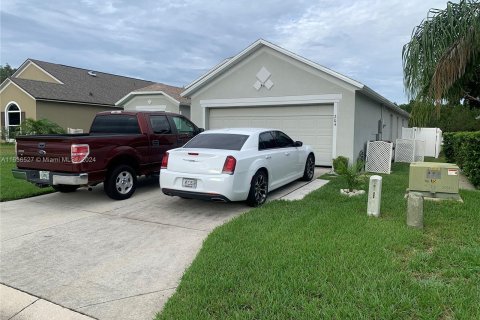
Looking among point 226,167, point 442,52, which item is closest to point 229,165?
point 226,167

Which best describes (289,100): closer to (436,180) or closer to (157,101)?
(436,180)

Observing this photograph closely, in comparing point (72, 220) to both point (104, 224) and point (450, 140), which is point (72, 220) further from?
point (450, 140)

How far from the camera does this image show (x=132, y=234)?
555 centimetres

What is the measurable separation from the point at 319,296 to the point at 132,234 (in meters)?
3.32

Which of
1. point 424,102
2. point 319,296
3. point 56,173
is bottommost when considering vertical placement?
point 319,296

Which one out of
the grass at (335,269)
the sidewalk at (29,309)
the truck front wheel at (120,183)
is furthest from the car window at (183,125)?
the sidewalk at (29,309)

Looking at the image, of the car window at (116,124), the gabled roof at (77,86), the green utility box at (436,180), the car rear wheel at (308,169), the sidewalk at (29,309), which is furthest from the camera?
the gabled roof at (77,86)

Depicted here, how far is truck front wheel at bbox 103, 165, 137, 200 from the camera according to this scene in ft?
24.5

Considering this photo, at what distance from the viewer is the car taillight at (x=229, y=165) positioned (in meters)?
6.27

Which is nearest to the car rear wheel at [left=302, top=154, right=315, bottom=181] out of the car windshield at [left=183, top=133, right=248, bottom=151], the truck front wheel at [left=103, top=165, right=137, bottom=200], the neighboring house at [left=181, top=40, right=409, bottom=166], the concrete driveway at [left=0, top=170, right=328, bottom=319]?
the concrete driveway at [left=0, top=170, right=328, bottom=319]

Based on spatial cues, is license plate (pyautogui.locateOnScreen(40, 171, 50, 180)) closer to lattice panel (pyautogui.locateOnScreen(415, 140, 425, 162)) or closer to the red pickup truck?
the red pickup truck

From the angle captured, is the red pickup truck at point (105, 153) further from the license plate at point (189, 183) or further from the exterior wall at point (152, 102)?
the exterior wall at point (152, 102)

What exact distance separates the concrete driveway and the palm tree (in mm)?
Answer: 4782

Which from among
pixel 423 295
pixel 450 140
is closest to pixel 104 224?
pixel 423 295
